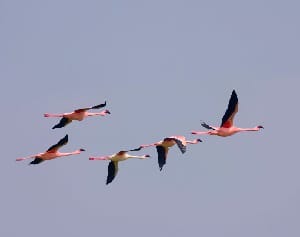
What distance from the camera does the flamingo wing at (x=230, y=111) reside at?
198 feet

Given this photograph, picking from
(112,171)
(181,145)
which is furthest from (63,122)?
(181,145)

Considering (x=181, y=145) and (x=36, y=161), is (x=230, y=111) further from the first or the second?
(x=36, y=161)

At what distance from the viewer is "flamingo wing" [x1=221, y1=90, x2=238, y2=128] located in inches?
2373

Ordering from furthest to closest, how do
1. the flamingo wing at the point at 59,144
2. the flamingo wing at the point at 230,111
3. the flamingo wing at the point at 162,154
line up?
the flamingo wing at the point at 59,144 → the flamingo wing at the point at 162,154 → the flamingo wing at the point at 230,111

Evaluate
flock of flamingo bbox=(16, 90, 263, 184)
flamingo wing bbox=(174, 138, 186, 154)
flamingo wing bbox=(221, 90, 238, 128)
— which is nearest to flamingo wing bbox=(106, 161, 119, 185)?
flock of flamingo bbox=(16, 90, 263, 184)

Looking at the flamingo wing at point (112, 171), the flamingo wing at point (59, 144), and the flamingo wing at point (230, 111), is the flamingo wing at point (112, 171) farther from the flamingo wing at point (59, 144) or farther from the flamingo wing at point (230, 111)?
the flamingo wing at point (230, 111)

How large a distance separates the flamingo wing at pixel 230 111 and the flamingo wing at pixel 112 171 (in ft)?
25.9

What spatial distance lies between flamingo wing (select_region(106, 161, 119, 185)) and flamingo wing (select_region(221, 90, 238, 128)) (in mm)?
7902

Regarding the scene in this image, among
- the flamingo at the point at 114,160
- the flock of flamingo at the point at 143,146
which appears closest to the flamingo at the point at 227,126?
the flock of flamingo at the point at 143,146

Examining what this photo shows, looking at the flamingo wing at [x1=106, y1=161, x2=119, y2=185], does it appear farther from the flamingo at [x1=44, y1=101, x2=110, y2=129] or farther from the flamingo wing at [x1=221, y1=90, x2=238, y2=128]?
the flamingo wing at [x1=221, y1=90, x2=238, y2=128]

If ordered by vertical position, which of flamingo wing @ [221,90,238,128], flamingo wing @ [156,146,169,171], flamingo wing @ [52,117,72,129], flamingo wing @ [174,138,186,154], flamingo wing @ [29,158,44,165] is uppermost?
flamingo wing @ [221,90,238,128]

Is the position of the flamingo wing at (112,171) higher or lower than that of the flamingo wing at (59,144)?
lower

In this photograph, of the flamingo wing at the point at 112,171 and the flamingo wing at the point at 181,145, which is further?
the flamingo wing at the point at 112,171

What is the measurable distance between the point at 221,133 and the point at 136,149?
18.5ft
